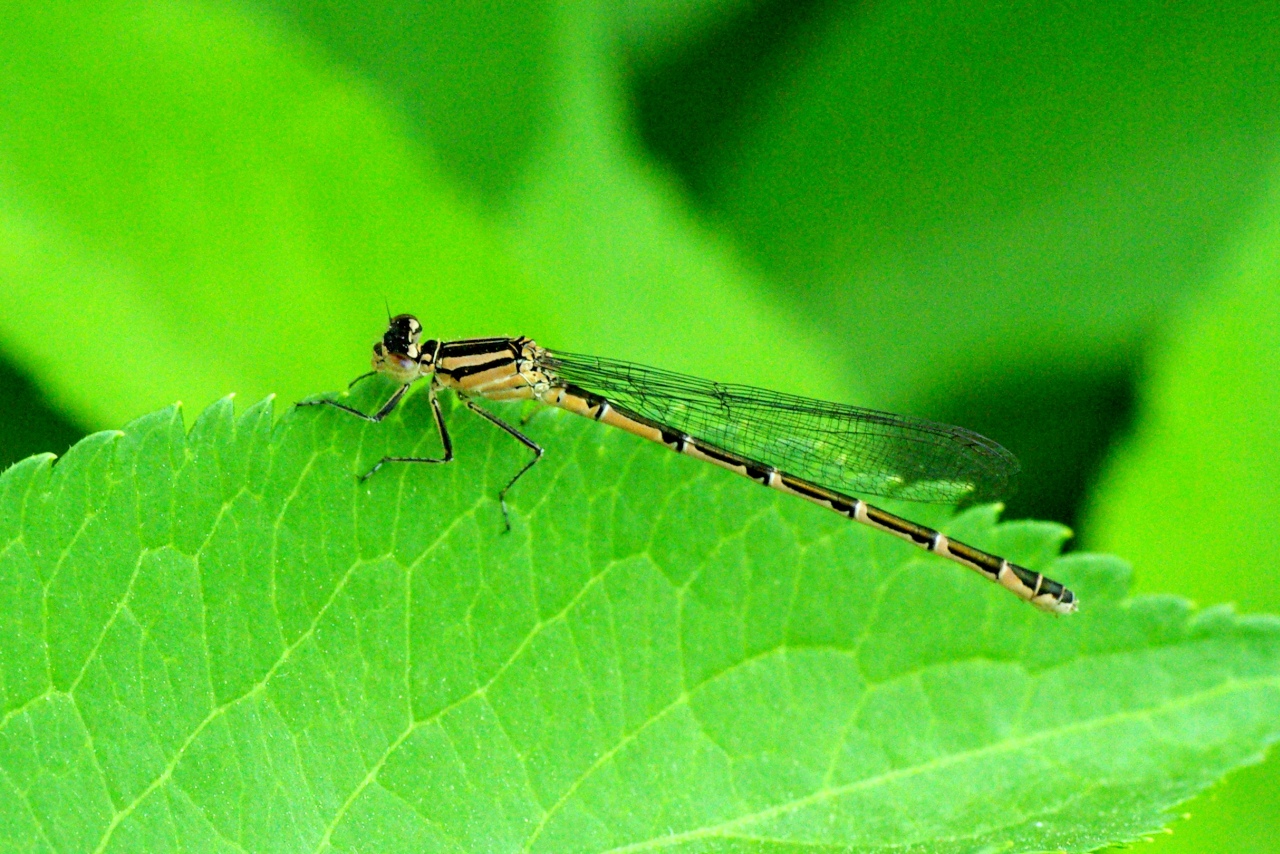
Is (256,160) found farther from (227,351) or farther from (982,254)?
(982,254)

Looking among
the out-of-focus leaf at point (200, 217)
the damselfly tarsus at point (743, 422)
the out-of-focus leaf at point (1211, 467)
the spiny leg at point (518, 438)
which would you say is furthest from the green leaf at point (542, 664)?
the out-of-focus leaf at point (1211, 467)

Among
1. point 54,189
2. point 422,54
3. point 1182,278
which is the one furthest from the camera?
point 1182,278

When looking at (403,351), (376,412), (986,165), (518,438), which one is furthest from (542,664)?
(986,165)

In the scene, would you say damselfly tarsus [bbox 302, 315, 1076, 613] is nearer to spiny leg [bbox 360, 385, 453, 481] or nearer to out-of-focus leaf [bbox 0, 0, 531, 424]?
out-of-focus leaf [bbox 0, 0, 531, 424]

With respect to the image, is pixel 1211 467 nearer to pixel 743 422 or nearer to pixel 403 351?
pixel 743 422

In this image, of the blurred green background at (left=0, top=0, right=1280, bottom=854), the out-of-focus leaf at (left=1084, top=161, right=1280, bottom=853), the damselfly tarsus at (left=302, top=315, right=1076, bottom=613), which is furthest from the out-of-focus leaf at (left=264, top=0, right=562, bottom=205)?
the out-of-focus leaf at (left=1084, top=161, right=1280, bottom=853)

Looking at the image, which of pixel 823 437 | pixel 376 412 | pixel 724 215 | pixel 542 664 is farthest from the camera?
pixel 724 215

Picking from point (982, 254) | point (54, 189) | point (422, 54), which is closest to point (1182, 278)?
point (982, 254)
